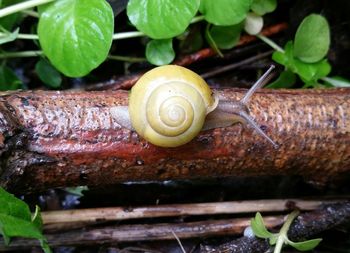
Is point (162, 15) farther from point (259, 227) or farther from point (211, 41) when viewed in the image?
point (259, 227)

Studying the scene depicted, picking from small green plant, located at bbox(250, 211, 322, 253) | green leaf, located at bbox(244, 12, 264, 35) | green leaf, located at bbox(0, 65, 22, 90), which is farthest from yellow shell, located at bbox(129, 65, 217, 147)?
green leaf, located at bbox(0, 65, 22, 90)

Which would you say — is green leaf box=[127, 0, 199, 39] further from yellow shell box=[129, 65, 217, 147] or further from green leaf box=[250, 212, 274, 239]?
green leaf box=[250, 212, 274, 239]

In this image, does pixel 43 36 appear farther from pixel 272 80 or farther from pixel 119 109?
pixel 272 80

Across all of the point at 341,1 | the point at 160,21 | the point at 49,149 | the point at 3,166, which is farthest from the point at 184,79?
the point at 341,1

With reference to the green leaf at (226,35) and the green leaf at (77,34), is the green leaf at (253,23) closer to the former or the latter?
the green leaf at (226,35)

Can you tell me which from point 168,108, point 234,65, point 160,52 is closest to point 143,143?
point 168,108
